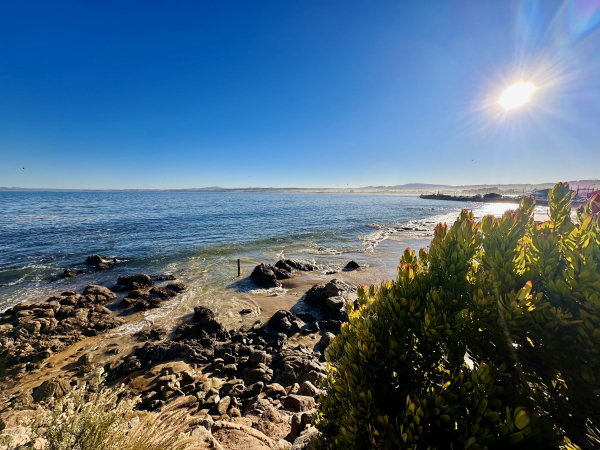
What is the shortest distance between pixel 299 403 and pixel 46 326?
10.5 metres

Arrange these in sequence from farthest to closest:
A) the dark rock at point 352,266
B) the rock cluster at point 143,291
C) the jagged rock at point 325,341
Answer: the dark rock at point 352,266, the rock cluster at point 143,291, the jagged rock at point 325,341

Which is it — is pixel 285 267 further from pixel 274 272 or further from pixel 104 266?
pixel 104 266

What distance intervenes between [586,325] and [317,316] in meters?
10.7

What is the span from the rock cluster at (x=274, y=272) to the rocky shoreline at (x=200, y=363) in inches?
127

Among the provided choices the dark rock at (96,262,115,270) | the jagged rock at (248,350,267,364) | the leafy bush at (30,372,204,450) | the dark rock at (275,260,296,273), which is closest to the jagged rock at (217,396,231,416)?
the jagged rock at (248,350,267,364)

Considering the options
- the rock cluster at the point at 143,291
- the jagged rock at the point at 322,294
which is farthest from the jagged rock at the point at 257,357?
the rock cluster at the point at 143,291

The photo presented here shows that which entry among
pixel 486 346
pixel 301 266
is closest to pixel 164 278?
pixel 301 266

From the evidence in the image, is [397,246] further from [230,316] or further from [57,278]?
[57,278]

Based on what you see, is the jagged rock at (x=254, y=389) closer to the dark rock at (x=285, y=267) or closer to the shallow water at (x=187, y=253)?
the shallow water at (x=187, y=253)

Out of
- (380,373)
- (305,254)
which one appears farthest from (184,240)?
(380,373)

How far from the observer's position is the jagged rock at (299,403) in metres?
5.17

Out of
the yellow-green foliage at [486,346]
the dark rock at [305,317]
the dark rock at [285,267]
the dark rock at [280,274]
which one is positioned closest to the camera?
the yellow-green foliage at [486,346]

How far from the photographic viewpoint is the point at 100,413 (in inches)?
115

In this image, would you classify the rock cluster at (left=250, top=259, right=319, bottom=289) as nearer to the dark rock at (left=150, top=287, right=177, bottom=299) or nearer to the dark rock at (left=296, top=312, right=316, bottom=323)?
the dark rock at (left=296, top=312, right=316, bottom=323)
